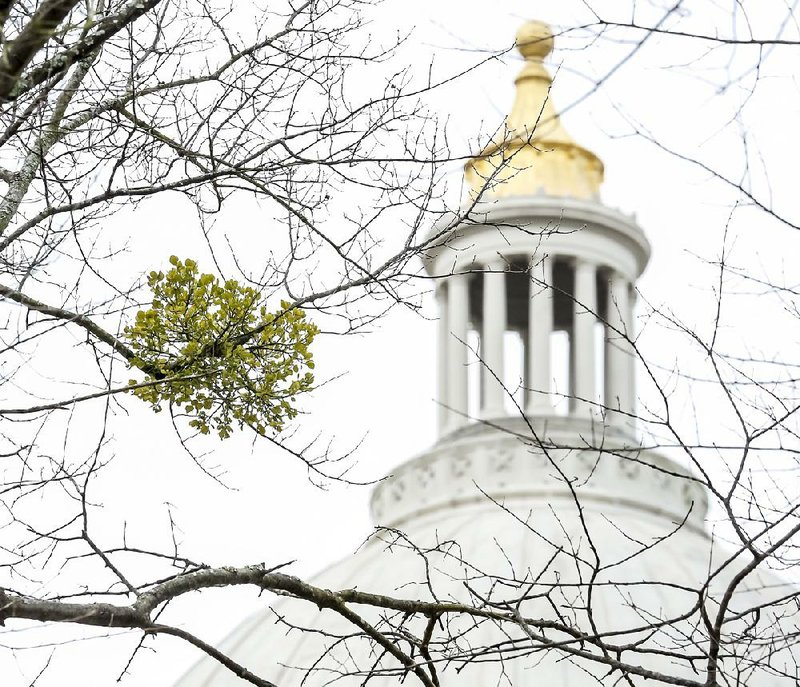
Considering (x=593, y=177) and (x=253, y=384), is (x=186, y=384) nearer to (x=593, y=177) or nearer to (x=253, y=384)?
(x=253, y=384)

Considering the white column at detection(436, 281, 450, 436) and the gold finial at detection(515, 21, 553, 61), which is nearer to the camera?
the gold finial at detection(515, 21, 553, 61)

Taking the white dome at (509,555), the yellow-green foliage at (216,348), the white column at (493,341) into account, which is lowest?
the yellow-green foliage at (216,348)

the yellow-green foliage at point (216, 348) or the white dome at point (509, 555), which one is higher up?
the white dome at point (509, 555)

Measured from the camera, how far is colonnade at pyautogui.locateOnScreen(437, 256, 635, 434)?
38312mm

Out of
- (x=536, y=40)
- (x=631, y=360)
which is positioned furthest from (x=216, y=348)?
(x=631, y=360)

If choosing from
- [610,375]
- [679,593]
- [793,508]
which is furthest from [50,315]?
[610,375]

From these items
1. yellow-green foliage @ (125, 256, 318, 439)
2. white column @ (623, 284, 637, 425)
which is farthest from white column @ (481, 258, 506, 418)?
yellow-green foliage @ (125, 256, 318, 439)

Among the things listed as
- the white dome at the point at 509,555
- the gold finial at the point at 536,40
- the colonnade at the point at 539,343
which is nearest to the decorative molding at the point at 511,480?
the white dome at the point at 509,555

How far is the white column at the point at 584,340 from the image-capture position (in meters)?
39.0

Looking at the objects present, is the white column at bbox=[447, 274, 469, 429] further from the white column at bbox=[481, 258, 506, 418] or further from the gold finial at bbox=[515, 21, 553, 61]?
the gold finial at bbox=[515, 21, 553, 61]

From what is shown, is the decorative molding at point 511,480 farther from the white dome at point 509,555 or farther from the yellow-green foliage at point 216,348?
the yellow-green foliage at point 216,348

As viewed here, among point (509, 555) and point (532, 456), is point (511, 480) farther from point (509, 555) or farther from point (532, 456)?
point (509, 555)

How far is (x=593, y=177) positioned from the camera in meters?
41.7

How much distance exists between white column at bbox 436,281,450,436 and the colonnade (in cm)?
2
